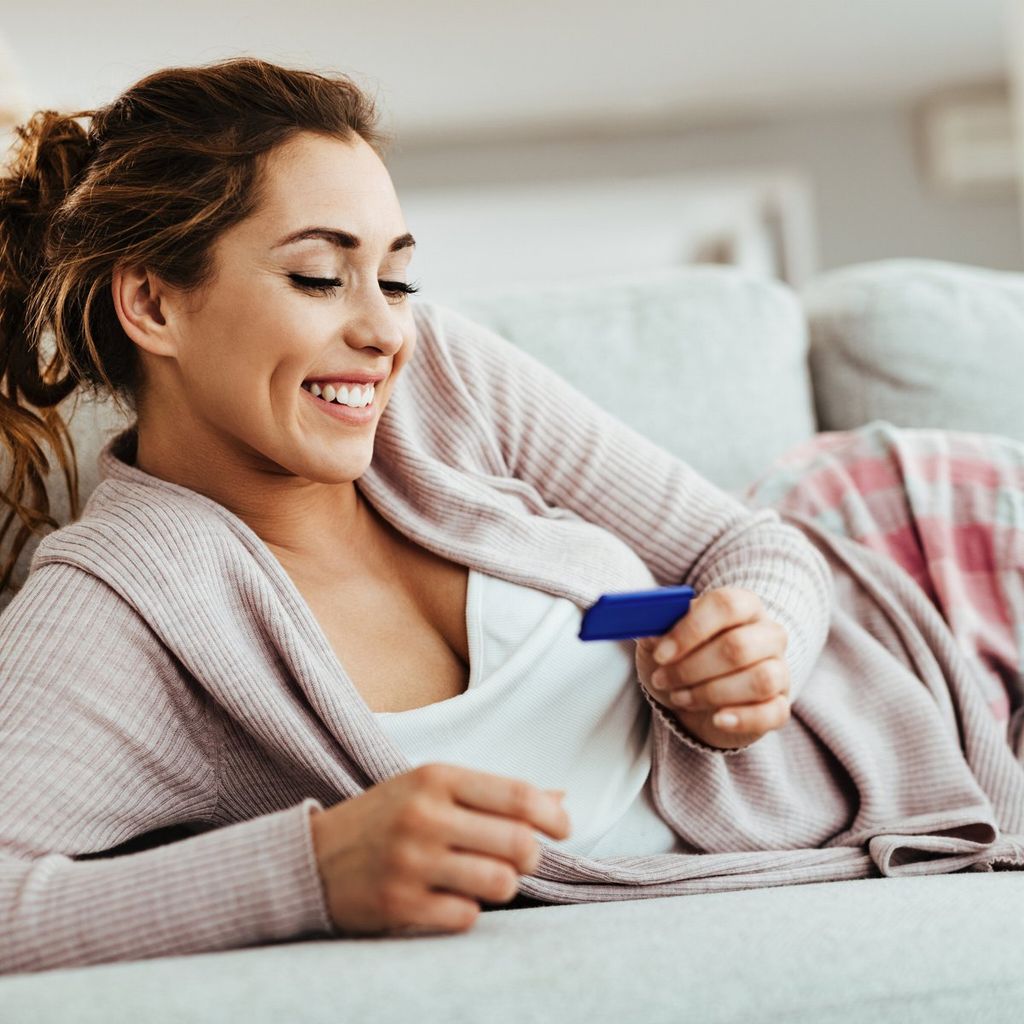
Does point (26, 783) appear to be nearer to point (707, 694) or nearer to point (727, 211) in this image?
point (707, 694)

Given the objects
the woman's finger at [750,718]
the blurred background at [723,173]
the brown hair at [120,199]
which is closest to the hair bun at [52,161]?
the brown hair at [120,199]

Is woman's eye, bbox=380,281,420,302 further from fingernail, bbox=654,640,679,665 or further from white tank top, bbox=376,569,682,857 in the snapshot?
fingernail, bbox=654,640,679,665

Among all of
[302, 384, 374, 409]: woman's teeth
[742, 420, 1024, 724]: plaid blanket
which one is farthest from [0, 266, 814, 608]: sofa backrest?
[302, 384, 374, 409]: woman's teeth

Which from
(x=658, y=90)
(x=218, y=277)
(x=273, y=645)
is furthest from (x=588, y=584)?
(x=658, y=90)

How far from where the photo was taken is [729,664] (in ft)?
3.16

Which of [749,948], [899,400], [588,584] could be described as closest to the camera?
[749,948]

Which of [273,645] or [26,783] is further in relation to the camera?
[273,645]

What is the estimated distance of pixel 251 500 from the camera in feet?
3.62

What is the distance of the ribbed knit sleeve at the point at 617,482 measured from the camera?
1202mm

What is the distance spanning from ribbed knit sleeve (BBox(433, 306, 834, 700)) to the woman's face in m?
0.19

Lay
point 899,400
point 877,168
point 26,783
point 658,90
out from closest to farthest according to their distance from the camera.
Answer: point 26,783 → point 899,400 → point 658,90 → point 877,168

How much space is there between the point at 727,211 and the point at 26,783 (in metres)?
6.88

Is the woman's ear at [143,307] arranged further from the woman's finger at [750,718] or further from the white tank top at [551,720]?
the woman's finger at [750,718]

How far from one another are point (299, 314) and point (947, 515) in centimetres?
73
